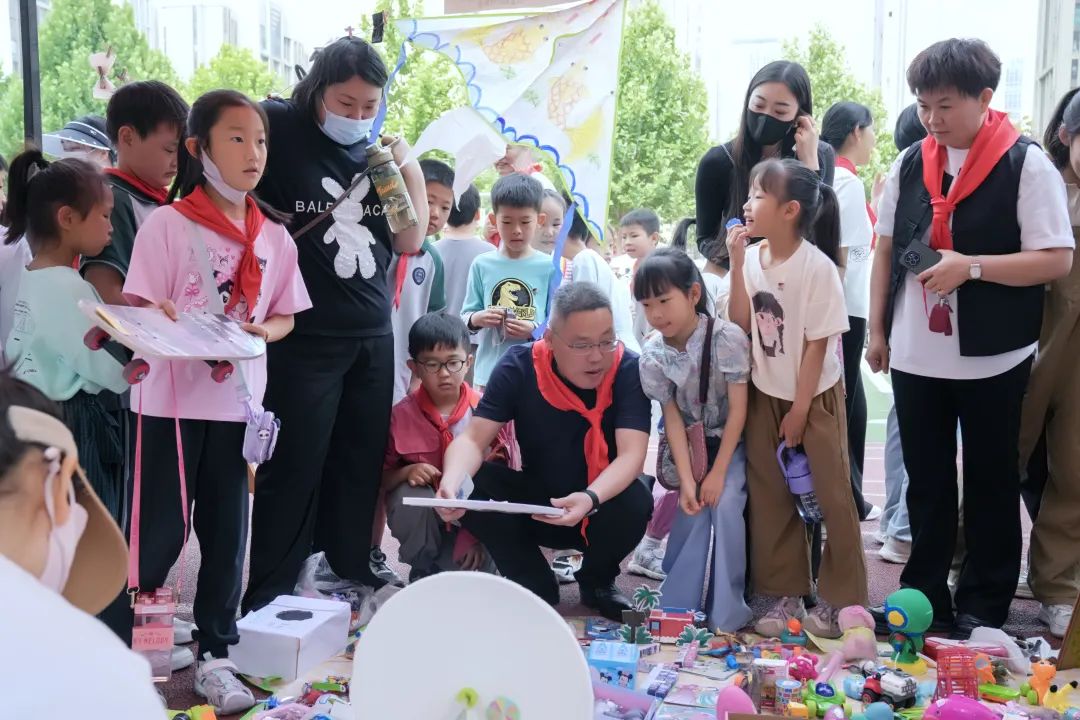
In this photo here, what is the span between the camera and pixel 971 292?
2.65m

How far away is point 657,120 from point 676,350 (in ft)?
43.1

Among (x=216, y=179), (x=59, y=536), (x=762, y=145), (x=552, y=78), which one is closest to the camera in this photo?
(x=59, y=536)

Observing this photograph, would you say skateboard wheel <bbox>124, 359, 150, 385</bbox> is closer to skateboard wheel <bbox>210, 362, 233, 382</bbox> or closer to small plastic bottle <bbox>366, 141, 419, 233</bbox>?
skateboard wheel <bbox>210, 362, 233, 382</bbox>

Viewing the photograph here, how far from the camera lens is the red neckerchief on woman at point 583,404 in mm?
2871

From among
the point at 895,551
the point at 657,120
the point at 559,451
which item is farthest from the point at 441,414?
the point at 657,120

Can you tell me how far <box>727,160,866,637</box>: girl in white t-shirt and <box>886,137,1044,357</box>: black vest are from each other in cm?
31

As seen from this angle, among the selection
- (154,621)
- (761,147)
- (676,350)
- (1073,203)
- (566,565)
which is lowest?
(566,565)

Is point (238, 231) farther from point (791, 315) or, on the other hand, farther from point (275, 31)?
point (275, 31)

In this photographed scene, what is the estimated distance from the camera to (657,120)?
15469 millimetres

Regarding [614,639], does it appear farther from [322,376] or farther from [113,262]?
[113,262]

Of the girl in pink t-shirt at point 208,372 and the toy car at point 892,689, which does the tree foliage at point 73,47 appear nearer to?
the girl in pink t-shirt at point 208,372

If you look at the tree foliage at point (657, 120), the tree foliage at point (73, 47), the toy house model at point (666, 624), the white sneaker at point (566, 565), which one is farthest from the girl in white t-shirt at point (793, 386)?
the tree foliage at point (657, 120)

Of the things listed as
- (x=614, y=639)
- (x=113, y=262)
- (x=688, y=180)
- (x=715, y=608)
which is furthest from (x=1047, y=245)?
(x=688, y=180)

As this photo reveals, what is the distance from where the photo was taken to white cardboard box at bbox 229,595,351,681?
2.47 m
